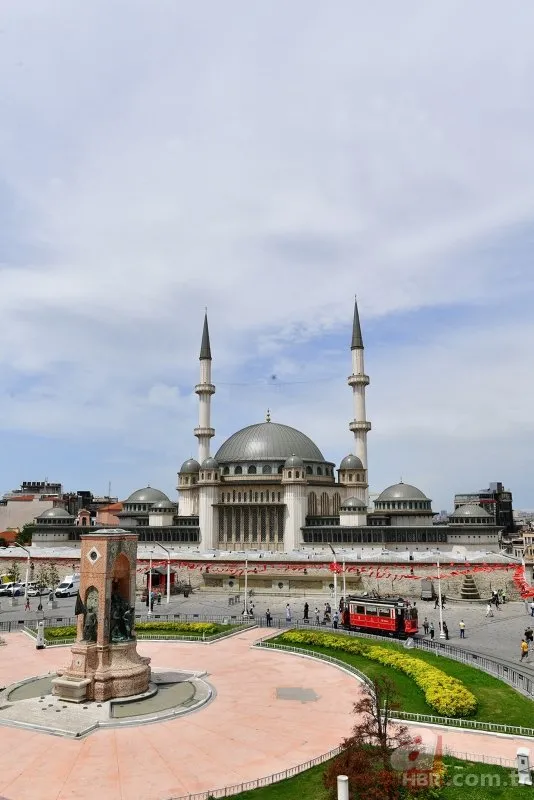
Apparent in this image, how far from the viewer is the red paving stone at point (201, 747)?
18.0 m

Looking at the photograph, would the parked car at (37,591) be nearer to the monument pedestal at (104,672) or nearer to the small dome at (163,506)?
the small dome at (163,506)

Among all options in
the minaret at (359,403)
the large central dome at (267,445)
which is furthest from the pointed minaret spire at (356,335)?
the large central dome at (267,445)

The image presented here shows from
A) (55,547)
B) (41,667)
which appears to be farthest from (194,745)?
(55,547)

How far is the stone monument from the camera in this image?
83.2 feet

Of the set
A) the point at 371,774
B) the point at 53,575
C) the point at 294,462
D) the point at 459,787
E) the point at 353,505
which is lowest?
the point at 459,787

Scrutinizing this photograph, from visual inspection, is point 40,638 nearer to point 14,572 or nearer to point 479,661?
point 479,661

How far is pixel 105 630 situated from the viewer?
26203 mm

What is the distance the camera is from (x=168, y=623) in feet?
140

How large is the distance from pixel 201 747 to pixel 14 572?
2535 inches

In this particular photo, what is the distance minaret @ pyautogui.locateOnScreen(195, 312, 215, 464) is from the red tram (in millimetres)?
54112

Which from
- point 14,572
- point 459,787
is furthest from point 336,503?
point 459,787

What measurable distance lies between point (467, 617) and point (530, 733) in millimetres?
29329

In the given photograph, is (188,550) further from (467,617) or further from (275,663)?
(275,663)

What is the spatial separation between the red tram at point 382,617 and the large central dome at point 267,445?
4695 centimetres
